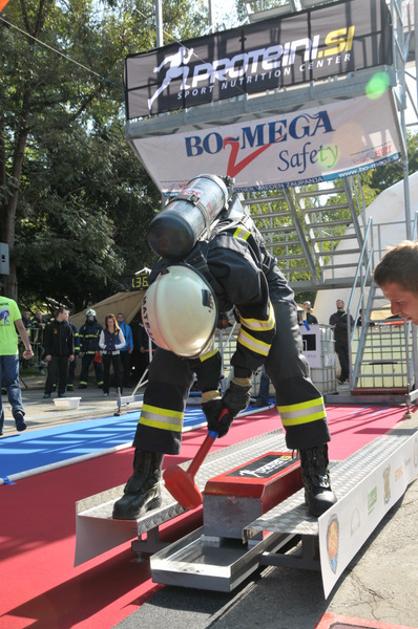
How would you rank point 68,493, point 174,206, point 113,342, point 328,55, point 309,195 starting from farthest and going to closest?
point 113,342, point 309,195, point 328,55, point 68,493, point 174,206

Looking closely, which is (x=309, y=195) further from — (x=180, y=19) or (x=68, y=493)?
(x=180, y=19)

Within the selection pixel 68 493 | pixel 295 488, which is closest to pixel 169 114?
pixel 68 493

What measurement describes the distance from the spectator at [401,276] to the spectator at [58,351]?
11361 millimetres

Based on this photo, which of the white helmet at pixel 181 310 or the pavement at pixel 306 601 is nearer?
the pavement at pixel 306 601

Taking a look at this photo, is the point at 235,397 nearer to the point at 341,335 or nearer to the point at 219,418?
the point at 219,418

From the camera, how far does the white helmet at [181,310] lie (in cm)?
284

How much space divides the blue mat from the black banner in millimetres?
5248

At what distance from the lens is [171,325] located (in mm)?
2855

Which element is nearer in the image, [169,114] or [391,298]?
[391,298]

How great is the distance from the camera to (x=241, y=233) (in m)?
3.32

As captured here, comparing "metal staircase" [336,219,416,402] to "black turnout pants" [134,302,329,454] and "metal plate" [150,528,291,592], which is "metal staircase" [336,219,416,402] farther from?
"metal plate" [150,528,291,592]

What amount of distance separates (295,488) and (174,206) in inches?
71.8

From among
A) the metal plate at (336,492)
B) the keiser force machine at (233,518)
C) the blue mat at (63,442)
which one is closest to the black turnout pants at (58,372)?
the blue mat at (63,442)

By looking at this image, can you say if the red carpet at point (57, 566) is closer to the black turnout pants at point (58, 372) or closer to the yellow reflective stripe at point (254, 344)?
the yellow reflective stripe at point (254, 344)
